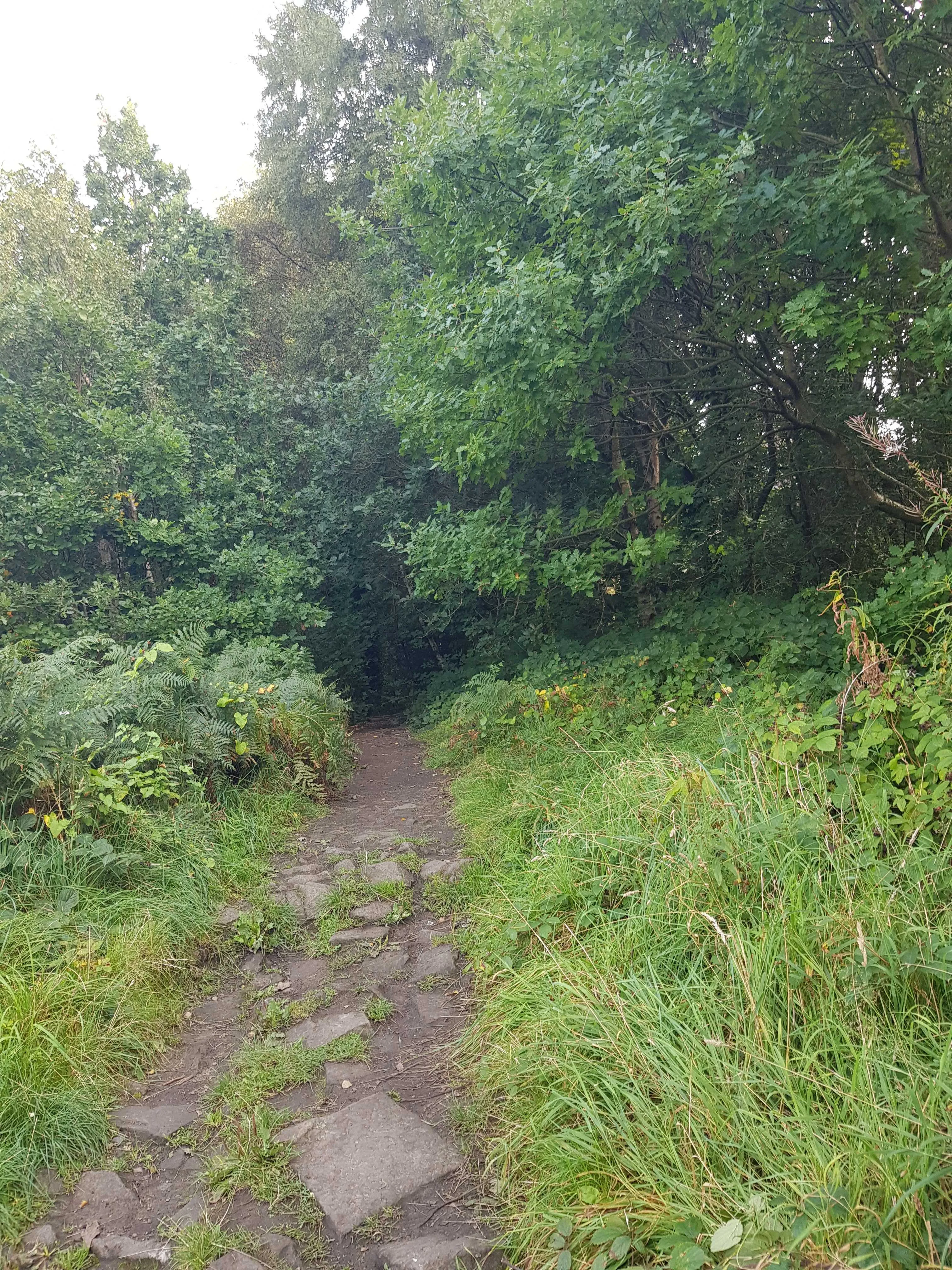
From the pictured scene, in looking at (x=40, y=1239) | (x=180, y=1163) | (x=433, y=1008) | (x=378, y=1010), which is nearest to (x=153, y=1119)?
(x=180, y=1163)

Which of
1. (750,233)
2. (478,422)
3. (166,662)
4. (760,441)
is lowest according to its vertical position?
(166,662)

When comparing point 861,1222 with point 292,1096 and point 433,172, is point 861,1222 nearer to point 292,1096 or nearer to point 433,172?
point 292,1096

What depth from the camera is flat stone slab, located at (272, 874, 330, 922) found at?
4.11 metres

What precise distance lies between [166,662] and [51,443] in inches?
181

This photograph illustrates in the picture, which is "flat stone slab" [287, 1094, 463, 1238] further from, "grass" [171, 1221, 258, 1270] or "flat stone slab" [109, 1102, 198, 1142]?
"flat stone slab" [109, 1102, 198, 1142]

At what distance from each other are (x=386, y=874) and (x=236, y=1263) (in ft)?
8.04

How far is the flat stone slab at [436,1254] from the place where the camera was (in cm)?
202

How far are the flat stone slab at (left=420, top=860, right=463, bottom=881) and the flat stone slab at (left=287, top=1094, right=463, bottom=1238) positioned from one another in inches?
70.9

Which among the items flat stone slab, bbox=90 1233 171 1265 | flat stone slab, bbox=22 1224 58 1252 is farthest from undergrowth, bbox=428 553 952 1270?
flat stone slab, bbox=22 1224 58 1252

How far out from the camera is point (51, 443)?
29.1 ft

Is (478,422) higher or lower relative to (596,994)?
higher

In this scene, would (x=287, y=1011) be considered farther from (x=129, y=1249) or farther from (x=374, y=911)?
(x=129, y=1249)

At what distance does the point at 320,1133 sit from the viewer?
254cm

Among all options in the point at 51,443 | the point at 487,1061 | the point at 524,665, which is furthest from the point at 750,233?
the point at 51,443
